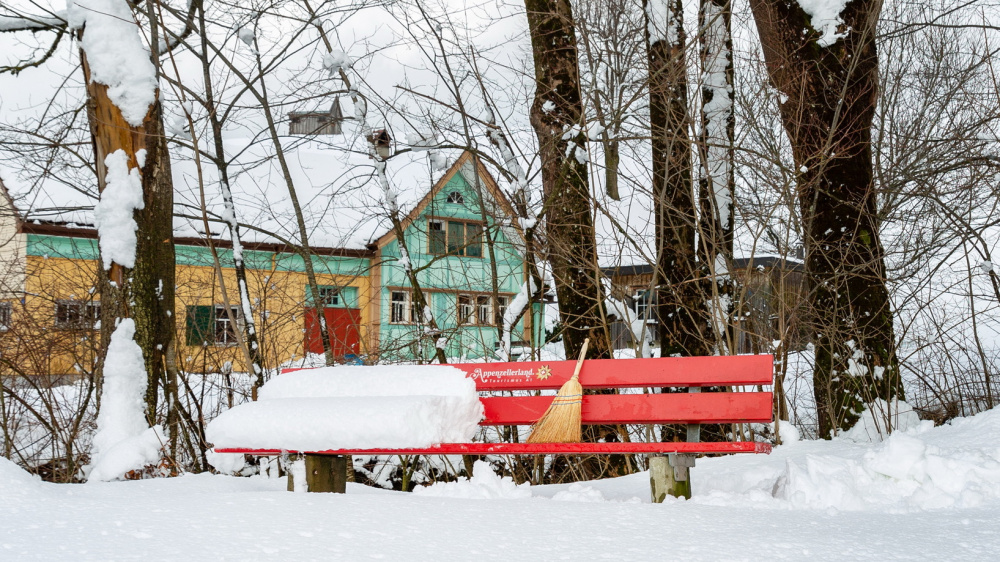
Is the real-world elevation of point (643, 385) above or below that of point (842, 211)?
below

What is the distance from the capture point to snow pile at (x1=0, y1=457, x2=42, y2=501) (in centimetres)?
394

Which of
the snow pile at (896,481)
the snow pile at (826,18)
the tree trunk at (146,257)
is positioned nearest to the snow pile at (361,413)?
the tree trunk at (146,257)

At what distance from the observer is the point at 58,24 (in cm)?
706

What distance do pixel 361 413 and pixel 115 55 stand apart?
369cm

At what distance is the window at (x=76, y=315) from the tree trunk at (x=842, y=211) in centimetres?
677

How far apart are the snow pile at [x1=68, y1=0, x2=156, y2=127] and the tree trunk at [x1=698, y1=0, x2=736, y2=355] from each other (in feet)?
13.5

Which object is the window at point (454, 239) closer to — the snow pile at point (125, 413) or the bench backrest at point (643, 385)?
the bench backrest at point (643, 385)

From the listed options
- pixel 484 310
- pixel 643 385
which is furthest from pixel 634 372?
pixel 484 310

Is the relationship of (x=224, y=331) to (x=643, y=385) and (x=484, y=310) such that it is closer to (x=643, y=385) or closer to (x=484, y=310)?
(x=484, y=310)

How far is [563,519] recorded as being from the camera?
3527 millimetres

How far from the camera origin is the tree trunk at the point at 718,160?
21.7ft

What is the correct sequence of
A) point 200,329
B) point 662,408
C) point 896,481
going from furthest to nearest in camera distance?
point 200,329
point 662,408
point 896,481

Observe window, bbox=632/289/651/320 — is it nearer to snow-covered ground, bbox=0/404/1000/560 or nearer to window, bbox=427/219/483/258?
window, bbox=427/219/483/258

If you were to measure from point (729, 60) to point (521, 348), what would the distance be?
3.17 meters
